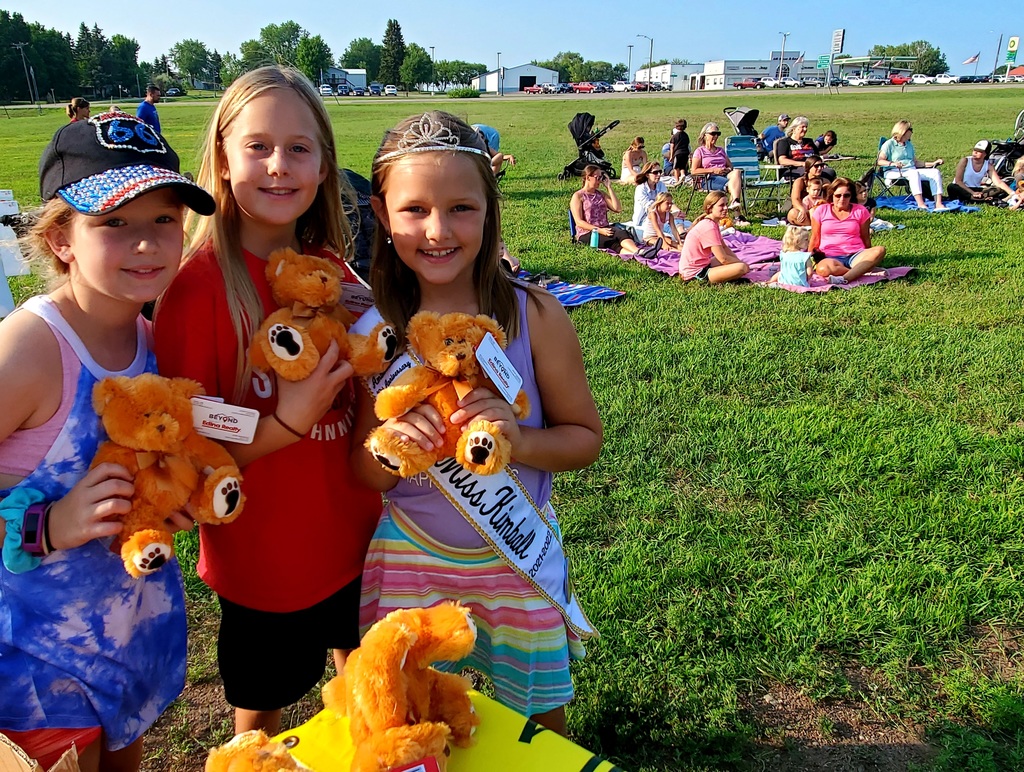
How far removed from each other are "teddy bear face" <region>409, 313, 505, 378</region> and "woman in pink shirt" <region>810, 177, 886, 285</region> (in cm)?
732

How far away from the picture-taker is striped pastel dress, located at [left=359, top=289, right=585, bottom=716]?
1.85 meters

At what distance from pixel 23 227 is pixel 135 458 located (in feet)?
2.31

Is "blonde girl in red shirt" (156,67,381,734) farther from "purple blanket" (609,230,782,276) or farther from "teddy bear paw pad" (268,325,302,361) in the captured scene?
"purple blanket" (609,230,782,276)

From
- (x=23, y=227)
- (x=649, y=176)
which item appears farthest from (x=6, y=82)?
(x=23, y=227)

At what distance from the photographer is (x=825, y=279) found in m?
7.92

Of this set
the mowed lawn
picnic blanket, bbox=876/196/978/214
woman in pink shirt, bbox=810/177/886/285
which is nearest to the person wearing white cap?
picnic blanket, bbox=876/196/978/214

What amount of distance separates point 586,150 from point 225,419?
1453cm

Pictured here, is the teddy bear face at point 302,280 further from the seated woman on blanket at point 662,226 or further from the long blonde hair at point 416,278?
the seated woman on blanket at point 662,226

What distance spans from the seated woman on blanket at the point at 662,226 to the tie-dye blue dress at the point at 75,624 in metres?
8.80

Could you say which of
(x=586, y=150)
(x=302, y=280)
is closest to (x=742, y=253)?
(x=586, y=150)

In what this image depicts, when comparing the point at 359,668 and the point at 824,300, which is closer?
the point at 359,668

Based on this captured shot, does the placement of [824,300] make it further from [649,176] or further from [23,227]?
[23,227]

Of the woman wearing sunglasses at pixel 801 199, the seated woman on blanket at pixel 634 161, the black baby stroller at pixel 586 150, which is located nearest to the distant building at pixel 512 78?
the black baby stroller at pixel 586 150

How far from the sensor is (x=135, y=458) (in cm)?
151
